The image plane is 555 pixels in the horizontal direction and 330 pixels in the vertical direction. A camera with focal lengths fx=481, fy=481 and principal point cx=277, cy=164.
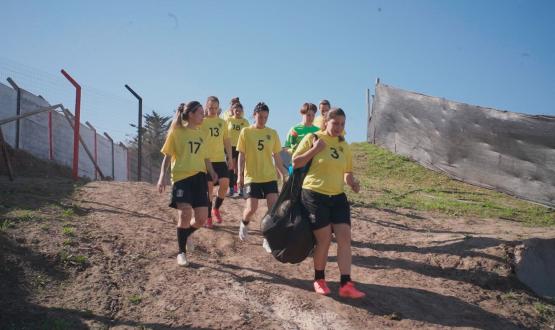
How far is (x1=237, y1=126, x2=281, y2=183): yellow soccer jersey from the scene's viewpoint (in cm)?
654

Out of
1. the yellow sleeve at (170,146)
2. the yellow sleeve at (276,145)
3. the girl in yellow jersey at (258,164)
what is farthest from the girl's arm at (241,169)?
the yellow sleeve at (170,146)

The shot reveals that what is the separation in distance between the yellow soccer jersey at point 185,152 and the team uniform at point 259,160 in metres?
0.99

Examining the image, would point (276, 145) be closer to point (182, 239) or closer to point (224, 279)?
point (182, 239)

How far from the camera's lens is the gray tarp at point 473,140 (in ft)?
36.6

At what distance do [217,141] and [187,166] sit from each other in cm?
228

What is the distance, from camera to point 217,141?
776 cm

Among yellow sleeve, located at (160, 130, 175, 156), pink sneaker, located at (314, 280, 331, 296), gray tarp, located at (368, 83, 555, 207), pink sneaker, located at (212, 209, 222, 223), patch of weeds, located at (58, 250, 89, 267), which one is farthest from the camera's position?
gray tarp, located at (368, 83, 555, 207)

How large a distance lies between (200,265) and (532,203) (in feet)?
29.5

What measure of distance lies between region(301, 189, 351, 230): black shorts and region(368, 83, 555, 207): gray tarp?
8248mm

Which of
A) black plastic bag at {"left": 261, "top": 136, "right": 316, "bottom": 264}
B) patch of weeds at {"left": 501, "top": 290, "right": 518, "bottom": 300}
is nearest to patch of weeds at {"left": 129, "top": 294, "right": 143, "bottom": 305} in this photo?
black plastic bag at {"left": 261, "top": 136, "right": 316, "bottom": 264}

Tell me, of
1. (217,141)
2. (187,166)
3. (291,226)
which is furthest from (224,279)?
(217,141)

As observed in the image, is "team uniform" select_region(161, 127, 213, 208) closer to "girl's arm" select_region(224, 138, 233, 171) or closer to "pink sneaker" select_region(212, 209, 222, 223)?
"girl's arm" select_region(224, 138, 233, 171)

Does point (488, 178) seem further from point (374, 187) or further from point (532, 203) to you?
point (374, 187)

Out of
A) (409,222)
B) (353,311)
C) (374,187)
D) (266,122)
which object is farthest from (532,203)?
(353,311)
